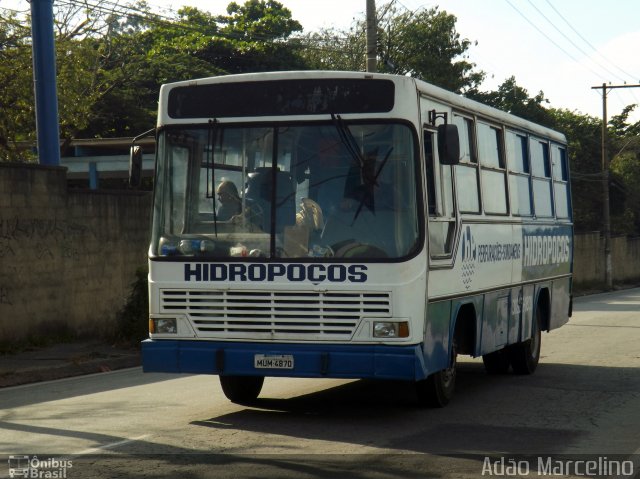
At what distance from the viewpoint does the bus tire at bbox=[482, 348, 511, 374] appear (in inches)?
553

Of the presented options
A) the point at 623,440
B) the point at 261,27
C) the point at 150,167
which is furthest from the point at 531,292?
the point at 261,27

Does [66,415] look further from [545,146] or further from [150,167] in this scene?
[150,167]

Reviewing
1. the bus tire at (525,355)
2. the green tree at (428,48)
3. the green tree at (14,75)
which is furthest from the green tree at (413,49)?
the bus tire at (525,355)

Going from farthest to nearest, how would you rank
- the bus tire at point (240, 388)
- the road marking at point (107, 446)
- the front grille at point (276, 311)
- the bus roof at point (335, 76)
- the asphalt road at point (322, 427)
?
the bus tire at point (240, 388) → the bus roof at point (335, 76) → the front grille at point (276, 311) → the road marking at point (107, 446) → the asphalt road at point (322, 427)

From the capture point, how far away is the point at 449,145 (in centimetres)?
988

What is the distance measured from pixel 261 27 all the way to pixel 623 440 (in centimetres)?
4584

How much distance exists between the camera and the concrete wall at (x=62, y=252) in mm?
16812

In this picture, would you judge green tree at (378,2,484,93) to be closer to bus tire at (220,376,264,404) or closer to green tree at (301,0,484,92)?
green tree at (301,0,484,92)

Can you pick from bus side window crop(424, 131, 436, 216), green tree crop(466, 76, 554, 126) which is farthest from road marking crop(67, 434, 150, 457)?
green tree crop(466, 76, 554, 126)

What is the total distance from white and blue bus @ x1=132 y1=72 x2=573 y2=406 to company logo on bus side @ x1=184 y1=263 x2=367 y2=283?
12mm

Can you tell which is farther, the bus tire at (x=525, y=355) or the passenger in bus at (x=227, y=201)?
the bus tire at (x=525, y=355)

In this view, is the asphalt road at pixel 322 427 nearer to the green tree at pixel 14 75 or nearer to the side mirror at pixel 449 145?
the side mirror at pixel 449 145

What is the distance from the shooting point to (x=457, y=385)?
42.6ft

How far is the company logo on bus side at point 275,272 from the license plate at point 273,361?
66cm
